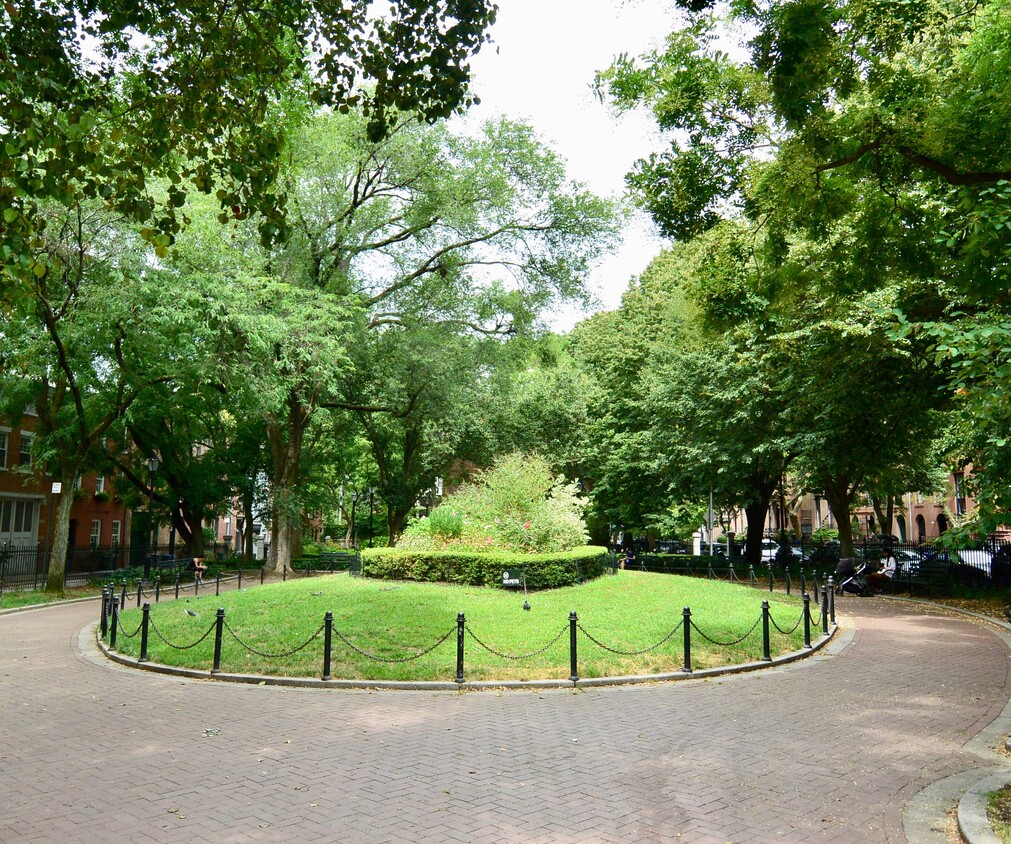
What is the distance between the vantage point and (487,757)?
281 inches

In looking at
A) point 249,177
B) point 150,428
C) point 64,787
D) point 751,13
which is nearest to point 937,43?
point 751,13

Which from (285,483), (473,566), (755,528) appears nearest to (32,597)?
(285,483)

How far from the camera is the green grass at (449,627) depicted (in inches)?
441

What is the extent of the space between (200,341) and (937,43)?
20.4 meters

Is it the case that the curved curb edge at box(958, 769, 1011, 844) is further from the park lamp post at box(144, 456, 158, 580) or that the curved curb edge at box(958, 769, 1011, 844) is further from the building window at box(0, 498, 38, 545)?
the building window at box(0, 498, 38, 545)

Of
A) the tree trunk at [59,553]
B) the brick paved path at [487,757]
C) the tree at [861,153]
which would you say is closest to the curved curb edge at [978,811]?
the brick paved path at [487,757]

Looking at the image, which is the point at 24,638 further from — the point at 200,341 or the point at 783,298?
the point at 783,298

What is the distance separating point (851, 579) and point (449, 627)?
15.4 meters

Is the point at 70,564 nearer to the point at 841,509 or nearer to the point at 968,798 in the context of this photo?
the point at 841,509

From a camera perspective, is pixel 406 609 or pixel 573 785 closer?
pixel 573 785

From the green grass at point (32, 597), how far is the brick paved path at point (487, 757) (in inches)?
476

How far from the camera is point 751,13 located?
9906mm

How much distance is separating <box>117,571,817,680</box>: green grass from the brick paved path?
848 millimetres

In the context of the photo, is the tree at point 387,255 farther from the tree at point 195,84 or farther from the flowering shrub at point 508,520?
the tree at point 195,84
